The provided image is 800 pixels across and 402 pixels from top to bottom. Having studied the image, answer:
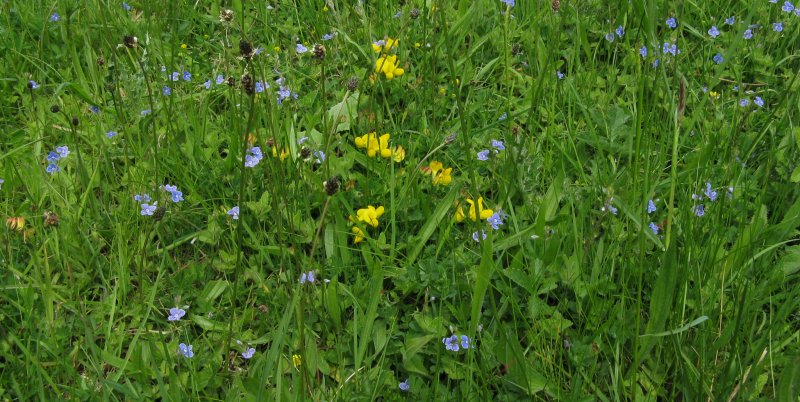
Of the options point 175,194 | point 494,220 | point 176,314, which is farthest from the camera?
point 175,194

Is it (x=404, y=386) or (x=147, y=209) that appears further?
(x=147, y=209)

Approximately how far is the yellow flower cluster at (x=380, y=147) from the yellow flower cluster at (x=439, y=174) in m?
0.11

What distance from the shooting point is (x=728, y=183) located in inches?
94.0

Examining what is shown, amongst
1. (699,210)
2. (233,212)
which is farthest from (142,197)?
(699,210)

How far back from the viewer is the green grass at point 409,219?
6.38 ft

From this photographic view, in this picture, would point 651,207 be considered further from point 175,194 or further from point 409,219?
point 175,194

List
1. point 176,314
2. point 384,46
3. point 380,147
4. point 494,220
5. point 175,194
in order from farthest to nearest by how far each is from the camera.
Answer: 1. point 384,46
2. point 380,147
3. point 175,194
4. point 494,220
5. point 176,314

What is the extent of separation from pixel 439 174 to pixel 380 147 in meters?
0.20

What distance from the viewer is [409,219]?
2414mm

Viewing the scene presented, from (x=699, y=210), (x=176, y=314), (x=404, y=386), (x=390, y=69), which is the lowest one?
(x=404, y=386)

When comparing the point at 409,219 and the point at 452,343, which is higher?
the point at 409,219

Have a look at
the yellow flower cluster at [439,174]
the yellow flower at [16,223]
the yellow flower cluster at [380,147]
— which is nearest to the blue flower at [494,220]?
the yellow flower cluster at [439,174]

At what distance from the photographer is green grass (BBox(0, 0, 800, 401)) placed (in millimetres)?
1945

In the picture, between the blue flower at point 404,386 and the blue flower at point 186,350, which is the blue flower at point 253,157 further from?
the blue flower at point 404,386
